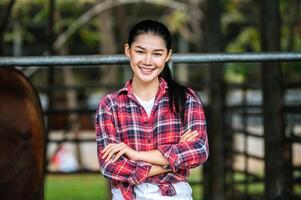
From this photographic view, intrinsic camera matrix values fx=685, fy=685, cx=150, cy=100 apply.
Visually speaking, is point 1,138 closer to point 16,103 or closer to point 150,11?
point 16,103

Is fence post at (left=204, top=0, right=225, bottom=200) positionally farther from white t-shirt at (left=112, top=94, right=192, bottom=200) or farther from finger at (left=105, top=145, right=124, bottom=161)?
finger at (left=105, top=145, right=124, bottom=161)

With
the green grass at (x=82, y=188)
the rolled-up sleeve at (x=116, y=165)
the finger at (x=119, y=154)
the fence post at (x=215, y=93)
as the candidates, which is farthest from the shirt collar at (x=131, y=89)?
the green grass at (x=82, y=188)

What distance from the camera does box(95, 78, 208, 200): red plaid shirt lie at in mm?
2297

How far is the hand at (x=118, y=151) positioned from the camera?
2.29 m

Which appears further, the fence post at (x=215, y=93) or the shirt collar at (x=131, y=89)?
the fence post at (x=215, y=93)

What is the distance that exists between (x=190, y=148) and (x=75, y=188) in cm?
812

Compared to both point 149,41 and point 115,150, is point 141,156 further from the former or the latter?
point 149,41

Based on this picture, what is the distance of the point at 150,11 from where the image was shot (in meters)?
16.2

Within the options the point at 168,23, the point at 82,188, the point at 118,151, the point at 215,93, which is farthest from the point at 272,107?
the point at 168,23

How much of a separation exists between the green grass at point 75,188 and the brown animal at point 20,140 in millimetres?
5176

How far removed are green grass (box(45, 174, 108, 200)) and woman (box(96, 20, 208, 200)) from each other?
5.74 m

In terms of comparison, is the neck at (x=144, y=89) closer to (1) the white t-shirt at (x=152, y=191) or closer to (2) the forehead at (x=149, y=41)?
(1) the white t-shirt at (x=152, y=191)

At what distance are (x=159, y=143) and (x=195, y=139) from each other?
124mm

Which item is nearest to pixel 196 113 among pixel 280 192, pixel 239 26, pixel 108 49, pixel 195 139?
pixel 195 139
